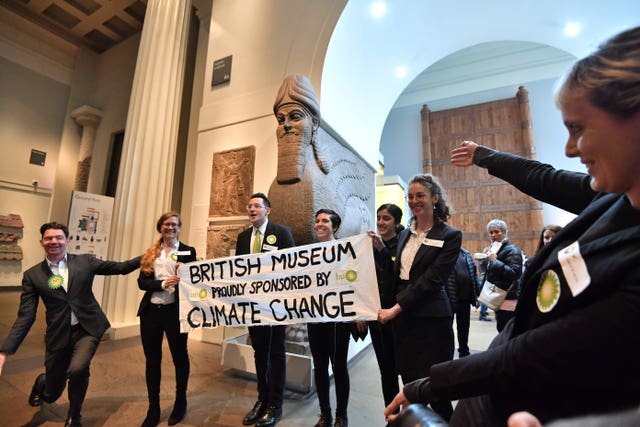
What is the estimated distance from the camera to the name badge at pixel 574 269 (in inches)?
20.0

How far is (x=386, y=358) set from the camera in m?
2.00

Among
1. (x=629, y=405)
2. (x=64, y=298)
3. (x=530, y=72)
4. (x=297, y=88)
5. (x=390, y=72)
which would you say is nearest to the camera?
(x=629, y=405)

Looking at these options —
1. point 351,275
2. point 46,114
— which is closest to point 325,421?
point 351,275

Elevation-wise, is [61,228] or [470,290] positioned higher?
[61,228]

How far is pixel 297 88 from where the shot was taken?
2.99 m

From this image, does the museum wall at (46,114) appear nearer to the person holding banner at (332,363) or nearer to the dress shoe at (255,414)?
the dress shoe at (255,414)

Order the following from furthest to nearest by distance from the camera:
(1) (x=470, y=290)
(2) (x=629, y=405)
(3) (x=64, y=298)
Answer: (1) (x=470, y=290) → (3) (x=64, y=298) → (2) (x=629, y=405)

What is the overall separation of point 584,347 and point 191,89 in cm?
707

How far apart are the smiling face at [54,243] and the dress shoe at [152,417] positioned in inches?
49.3

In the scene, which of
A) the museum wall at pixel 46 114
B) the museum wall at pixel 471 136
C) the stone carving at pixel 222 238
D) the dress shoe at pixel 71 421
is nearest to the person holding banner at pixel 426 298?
the dress shoe at pixel 71 421

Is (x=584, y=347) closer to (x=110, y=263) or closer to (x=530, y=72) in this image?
(x=110, y=263)

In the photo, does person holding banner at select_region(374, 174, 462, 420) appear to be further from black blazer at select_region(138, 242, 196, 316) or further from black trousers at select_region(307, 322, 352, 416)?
black blazer at select_region(138, 242, 196, 316)

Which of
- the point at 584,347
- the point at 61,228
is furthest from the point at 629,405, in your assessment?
the point at 61,228

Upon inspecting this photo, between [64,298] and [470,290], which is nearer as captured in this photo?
[64,298]
